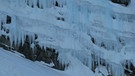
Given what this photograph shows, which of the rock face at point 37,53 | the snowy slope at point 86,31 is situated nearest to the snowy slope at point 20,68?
the rock face at point 37,53

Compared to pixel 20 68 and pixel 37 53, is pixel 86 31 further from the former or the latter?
pixel 20 68

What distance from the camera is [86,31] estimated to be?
330cm

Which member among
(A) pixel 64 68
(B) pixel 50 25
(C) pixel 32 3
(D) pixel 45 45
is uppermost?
(C) pixel 32 3

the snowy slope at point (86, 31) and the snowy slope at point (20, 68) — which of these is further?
the snowy slope at point (86, 31)

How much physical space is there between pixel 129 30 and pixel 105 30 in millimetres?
229

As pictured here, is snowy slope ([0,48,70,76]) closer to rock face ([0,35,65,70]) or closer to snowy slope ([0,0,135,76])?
rock face ([0,35,65,70])

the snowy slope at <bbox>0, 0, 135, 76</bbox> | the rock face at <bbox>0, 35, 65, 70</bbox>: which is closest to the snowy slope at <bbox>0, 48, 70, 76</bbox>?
the rock face at <bbox>0, 35, 65, 70</bbox>

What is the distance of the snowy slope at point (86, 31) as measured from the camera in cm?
324

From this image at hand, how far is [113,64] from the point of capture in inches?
130

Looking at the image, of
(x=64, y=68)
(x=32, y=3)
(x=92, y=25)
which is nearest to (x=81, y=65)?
(x=64, y=68)

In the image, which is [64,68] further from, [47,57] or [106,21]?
[106,21]

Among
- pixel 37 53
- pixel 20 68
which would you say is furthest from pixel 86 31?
pixel 20 68

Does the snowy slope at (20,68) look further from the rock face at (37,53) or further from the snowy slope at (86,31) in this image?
the snowy slope at (86,31)

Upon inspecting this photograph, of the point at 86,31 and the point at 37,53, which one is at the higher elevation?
the point at 86,31
